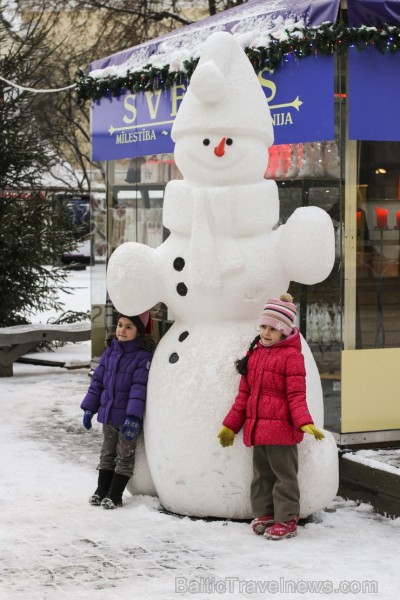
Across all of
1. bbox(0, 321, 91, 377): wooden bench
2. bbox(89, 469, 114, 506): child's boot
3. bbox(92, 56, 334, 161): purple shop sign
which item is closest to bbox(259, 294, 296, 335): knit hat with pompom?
bbox(89, 469, 114, 506): child's boot

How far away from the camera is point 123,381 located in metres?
7.32

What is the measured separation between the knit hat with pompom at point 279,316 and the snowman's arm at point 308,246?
37 centimetres

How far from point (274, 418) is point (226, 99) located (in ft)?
6.62

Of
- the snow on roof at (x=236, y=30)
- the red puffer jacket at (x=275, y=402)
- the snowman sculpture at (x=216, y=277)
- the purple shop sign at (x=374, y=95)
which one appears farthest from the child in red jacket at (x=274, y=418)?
the snow on roof at (x=236, y=30)

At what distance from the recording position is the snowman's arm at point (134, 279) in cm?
718

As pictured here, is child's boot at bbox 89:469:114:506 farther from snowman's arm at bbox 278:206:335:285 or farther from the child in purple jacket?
snowman's arm at bbox 278:206:335:285

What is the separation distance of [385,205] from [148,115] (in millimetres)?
3155

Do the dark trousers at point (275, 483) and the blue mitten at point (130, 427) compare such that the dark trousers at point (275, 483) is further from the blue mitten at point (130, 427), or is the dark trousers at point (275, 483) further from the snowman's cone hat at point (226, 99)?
the snowman's cone hat at point (226, 99)

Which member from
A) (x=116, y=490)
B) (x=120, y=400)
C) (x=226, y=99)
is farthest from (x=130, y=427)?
(x=226, y=99)

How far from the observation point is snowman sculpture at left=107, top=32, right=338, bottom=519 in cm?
691

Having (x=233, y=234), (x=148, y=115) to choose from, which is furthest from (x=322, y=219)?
(x=148, y=115)

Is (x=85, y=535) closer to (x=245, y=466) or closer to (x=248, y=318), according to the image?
(x=245, y=466)

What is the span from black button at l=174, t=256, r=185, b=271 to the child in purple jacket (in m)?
0.47

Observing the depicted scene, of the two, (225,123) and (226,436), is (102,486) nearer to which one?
A: (226,436)
